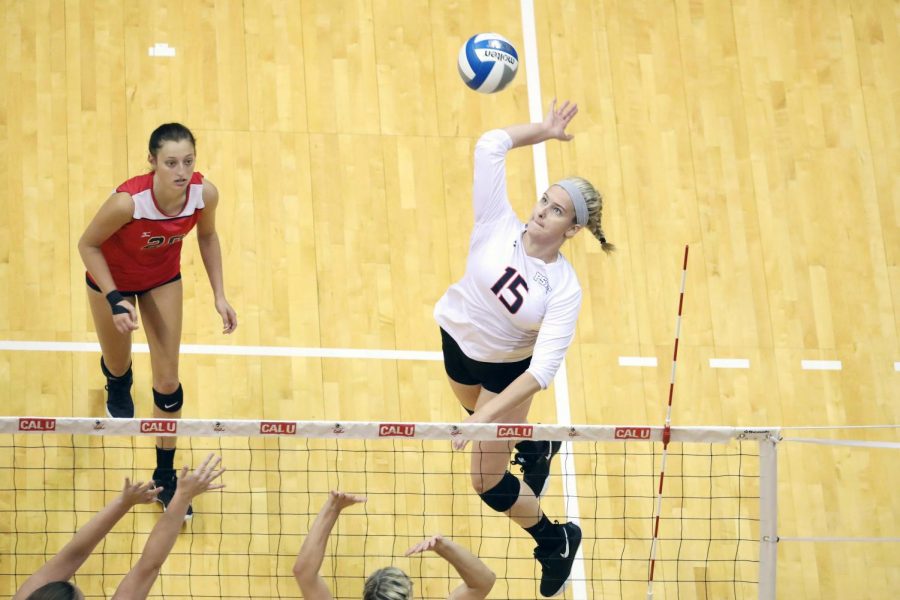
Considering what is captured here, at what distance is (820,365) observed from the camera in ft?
33.3

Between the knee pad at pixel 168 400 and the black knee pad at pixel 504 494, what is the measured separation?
216cm

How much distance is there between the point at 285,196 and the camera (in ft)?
33.6

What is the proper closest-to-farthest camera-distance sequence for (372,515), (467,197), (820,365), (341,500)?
(341,500) < (372,515) < (820,365) < (467,197)

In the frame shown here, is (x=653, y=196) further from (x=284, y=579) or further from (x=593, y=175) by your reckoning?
(x=284, y=579)

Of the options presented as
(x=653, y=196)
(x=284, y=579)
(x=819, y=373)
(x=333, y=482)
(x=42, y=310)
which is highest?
(x=653, y=196)

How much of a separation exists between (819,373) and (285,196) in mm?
4604

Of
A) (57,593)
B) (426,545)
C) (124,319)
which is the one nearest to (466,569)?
(426,545)

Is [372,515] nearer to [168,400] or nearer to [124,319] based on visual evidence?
[168,400]

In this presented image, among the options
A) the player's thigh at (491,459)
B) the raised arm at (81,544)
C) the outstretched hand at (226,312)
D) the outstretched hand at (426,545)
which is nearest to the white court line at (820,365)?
the player's thigh at (491,459)

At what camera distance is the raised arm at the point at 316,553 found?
6.43 m

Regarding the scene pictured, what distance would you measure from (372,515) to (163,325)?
209 cm

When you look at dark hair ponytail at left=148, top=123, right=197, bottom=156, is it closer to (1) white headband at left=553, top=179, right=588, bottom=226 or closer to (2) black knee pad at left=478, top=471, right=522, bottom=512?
(1) white headband at left=553, top=179, right=588, bottom=226

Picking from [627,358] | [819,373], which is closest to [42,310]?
[627,358]

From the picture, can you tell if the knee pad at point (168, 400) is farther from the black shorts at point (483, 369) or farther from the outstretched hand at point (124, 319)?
the black shorts at point (483, 369)
